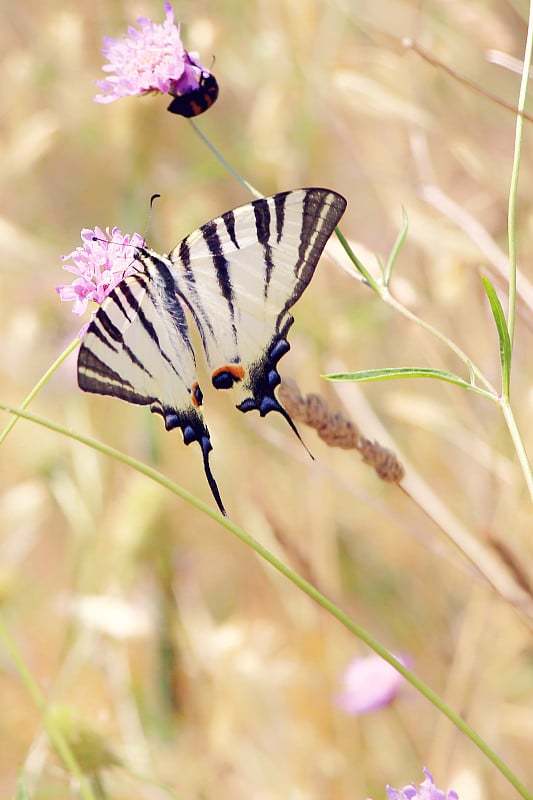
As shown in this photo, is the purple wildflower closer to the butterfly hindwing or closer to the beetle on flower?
the beetle on flower

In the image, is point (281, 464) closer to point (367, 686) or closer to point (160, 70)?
point (367, 686)

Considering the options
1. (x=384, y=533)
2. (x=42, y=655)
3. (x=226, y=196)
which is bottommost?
(x=42, y=655)

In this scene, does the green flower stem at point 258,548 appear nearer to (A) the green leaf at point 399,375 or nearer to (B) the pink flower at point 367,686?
(A) the green leaf at point 399,375

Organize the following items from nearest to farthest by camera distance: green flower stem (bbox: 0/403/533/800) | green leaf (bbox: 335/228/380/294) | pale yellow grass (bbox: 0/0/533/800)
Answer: green flower stem (bbox: 0/403/533/800)
green leaf (bbox: 335/228/380/294)
pale yellow grass (bbox: 0/0/533/800)

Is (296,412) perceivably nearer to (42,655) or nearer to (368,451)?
(368,451)

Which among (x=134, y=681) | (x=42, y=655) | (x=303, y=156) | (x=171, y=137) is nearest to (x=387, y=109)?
(x=303, y=156)

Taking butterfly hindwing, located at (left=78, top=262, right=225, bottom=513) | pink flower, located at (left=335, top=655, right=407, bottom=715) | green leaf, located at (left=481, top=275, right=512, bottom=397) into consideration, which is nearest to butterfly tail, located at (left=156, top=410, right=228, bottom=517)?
butterfly hindwing, located at (left=78, top=262, right=225, bottom=513)
